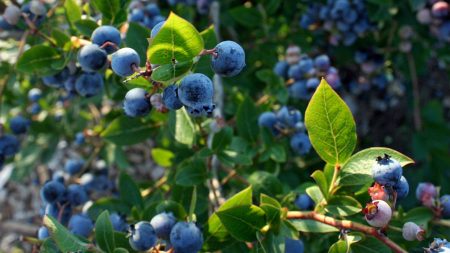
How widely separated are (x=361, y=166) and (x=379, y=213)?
0.44 feet

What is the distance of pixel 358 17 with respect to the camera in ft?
7.33

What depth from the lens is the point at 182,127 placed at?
4.85ft

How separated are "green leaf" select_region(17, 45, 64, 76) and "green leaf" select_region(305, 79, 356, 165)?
798 millimetres

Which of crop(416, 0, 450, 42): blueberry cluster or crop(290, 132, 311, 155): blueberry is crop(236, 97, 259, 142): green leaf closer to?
crop(290, 132, 311, 155): blueberry

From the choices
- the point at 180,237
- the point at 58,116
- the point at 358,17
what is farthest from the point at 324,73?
the point at 58,116

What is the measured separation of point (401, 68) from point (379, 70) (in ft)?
0.35

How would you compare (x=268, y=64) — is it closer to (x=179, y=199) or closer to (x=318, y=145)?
(x=179, y=199)

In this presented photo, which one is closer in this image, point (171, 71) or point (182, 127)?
point (171, 71)

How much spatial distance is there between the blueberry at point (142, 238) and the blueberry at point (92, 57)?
409mm

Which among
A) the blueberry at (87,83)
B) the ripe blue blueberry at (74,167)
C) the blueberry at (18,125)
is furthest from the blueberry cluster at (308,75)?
the blueberry at (18,125)

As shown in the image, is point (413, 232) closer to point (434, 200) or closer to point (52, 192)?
point (434, 200)

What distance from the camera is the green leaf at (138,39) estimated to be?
1.32 meters

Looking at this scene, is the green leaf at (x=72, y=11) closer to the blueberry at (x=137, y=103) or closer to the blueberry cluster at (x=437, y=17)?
the blueberry at (x=137, y=103)

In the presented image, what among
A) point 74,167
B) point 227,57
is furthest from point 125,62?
point 74,167
